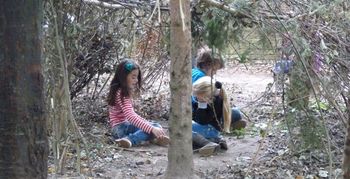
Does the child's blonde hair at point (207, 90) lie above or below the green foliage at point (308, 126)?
above

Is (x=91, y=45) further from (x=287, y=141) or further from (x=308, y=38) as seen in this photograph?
(x=308, y=38)

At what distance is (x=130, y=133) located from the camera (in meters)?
5.59

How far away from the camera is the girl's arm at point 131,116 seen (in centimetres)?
545

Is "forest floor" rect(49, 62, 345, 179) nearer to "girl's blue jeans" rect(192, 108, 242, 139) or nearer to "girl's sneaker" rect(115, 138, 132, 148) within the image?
"girl's sneaker" rect(115, 138, 132, 148)

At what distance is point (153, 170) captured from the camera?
4750 mm

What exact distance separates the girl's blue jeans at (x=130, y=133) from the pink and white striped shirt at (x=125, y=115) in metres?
0.04

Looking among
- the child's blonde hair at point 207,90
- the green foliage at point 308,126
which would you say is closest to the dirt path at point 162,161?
the child's blonde hair at point 207,90

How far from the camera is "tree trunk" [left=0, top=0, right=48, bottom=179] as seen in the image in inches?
80.6

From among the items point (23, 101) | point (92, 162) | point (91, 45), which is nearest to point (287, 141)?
point (92, 162)

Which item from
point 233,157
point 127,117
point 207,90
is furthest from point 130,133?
point 233,157

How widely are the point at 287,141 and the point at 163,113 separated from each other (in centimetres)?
178

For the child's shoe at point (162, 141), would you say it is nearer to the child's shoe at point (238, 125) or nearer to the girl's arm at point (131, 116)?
the girl's arm at point (131, 116)

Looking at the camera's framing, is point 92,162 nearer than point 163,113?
Yes

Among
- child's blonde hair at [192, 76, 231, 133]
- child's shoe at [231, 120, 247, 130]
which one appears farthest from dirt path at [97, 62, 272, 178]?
child's blonde hair at [192, 76, 231, 133]
